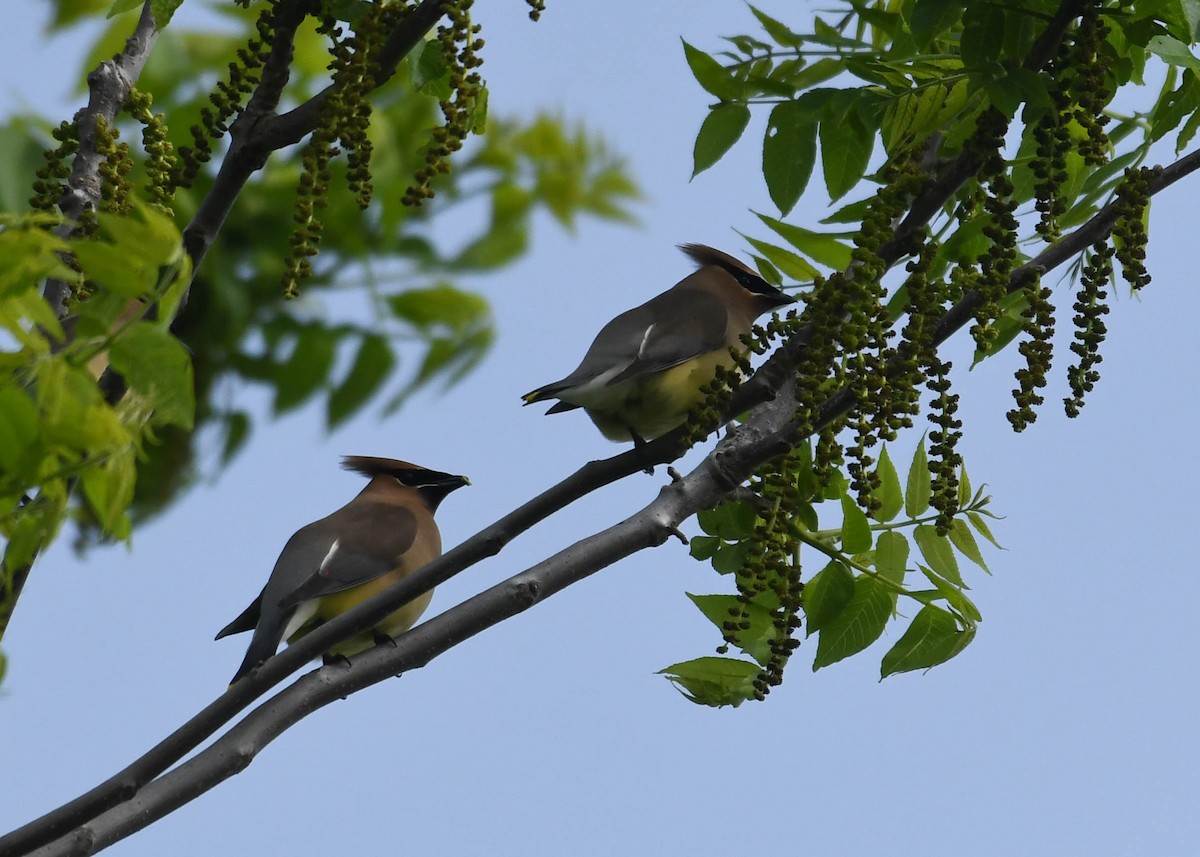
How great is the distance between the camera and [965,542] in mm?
3145

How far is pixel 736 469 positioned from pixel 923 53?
0.82m

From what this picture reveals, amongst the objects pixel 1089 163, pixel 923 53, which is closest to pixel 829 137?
pixel 923 53

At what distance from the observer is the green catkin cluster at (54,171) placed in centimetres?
288

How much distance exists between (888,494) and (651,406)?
3.76 ft

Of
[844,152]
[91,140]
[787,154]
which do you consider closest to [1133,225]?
[844,152]

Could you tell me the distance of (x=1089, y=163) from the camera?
104 inches

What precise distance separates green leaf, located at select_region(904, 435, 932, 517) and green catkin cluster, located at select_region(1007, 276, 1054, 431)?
1.62ft

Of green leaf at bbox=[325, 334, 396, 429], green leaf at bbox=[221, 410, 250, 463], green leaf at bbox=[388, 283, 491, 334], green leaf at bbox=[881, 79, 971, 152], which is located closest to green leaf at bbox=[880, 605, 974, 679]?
green leaf at bbox=[881, 79, 971, 152]

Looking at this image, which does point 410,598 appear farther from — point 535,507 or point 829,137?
point 829,137

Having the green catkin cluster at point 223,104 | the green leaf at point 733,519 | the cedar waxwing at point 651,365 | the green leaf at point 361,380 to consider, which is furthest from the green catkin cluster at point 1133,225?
the green leaf at point 361,380

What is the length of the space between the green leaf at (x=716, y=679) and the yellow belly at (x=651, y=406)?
1123mm

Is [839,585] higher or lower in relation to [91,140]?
lower

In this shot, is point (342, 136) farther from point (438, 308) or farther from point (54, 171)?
point (438, 308)

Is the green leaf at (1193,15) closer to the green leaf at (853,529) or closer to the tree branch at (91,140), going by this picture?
the green leaf at (853,529)
